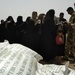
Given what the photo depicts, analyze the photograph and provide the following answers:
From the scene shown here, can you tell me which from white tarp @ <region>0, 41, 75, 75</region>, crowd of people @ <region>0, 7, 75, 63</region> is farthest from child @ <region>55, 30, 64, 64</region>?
white tarp @ <region>0, 41, 75, 75</region>

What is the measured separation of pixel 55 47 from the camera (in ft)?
15.9

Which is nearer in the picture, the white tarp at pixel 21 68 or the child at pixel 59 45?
the white tarp at pixel 21 68

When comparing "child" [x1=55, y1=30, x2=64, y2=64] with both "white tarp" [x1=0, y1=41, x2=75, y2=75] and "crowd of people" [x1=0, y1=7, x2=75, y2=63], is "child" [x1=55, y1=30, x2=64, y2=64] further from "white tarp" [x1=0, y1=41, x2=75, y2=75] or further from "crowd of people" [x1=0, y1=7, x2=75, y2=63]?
"white tarp" [x1=0, y1=41, x2=75, y2=75]

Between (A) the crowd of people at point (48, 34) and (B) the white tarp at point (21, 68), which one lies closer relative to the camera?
(B) the white tarp at point (21, 68)

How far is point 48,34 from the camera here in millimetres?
4699

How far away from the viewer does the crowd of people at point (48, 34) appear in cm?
464

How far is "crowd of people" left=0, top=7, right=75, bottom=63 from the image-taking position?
183 inches

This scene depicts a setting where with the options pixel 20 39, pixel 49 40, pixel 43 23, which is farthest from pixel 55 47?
pixel 20 39

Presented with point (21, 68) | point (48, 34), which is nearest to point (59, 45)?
point (48, 34)

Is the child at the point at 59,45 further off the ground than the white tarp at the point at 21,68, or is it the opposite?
the white tarp at the point at 21,68

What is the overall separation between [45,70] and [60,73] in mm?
210

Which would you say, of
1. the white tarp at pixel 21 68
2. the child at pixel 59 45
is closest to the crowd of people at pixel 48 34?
the child at pixel 59 45

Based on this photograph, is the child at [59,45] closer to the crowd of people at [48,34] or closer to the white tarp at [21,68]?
the crowd of people at [48,34]

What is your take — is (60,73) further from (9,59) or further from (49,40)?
(49,40)
